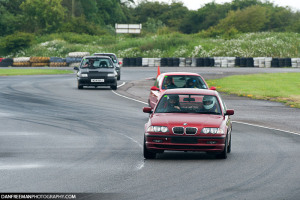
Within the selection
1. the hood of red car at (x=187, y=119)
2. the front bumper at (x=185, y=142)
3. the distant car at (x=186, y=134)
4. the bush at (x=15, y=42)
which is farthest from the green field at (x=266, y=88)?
the bush at (x=15, y=42)

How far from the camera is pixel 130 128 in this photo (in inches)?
675

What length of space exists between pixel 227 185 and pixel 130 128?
8090 mm

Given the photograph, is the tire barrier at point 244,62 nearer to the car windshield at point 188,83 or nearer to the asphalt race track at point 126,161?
the asphalt race track at point 126,161

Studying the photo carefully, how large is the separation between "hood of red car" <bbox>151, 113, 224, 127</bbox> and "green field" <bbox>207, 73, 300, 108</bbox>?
1375 centimetres

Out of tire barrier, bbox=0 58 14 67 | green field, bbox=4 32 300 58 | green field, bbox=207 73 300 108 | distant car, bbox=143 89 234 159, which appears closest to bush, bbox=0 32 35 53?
green field, bbox=4 32 300 58

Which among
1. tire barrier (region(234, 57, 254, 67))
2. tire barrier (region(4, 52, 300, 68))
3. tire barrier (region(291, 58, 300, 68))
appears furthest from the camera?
tire barrier (region(234, 57, 254, 67))

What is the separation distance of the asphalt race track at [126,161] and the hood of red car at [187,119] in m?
0.68

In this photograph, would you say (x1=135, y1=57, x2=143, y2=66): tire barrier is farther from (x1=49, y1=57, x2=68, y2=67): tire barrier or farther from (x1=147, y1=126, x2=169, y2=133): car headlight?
(x1=147, y1=126, x2=169, y2=133): car headlight

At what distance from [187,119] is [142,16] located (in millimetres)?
132898

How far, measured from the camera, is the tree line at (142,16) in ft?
323

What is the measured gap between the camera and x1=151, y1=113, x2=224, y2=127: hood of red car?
11.6 metres

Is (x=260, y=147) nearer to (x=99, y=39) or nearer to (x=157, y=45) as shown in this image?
(x=157, y=45)

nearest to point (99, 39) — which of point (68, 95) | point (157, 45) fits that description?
point (157, 45)

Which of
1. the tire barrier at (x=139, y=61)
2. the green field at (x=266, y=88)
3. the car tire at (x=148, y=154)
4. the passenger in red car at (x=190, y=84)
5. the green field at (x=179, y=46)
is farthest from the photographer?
the green field at (x=179, y=46)
